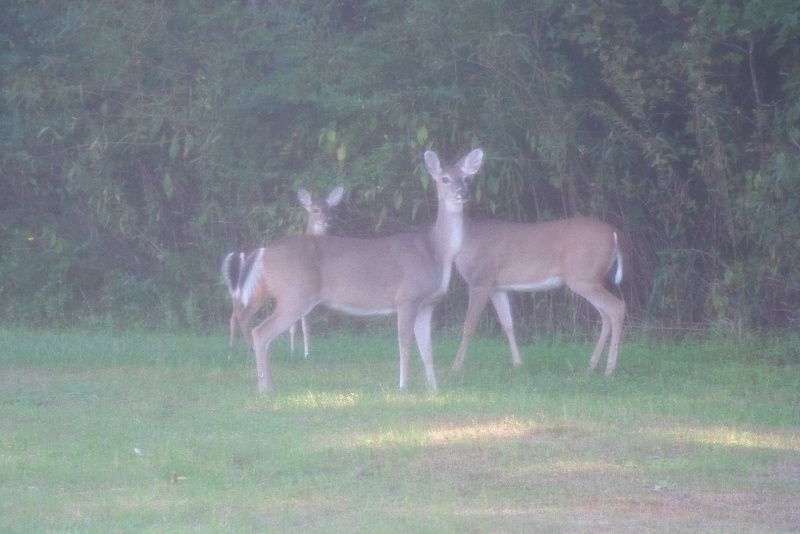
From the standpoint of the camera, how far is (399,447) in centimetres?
662

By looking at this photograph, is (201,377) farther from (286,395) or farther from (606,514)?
(606,514)

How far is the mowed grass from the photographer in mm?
5273

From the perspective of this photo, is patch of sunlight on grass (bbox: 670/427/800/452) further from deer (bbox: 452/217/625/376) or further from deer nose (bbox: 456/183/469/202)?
deer nose (bbox: 456/183/469/202)

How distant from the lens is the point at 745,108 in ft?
38.9

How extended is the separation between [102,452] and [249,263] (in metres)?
2.99

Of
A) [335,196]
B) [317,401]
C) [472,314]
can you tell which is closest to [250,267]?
[317,401]

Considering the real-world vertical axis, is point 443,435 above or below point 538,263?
below

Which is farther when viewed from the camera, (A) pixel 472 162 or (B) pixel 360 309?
(A) pixel 472 162

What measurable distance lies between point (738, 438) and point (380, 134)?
23.3 feet

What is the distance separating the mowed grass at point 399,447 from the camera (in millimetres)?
5273

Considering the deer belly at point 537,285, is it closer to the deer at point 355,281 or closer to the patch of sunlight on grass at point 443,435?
the deer at point 355,281

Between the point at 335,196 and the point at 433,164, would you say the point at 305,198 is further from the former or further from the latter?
the point at 433,164

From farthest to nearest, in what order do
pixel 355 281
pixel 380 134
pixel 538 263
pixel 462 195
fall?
1. pixel 380 134
2. pixel 538 263
3. pixel 462 195
4. pixel 355 281

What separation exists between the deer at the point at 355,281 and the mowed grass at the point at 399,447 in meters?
0.45
